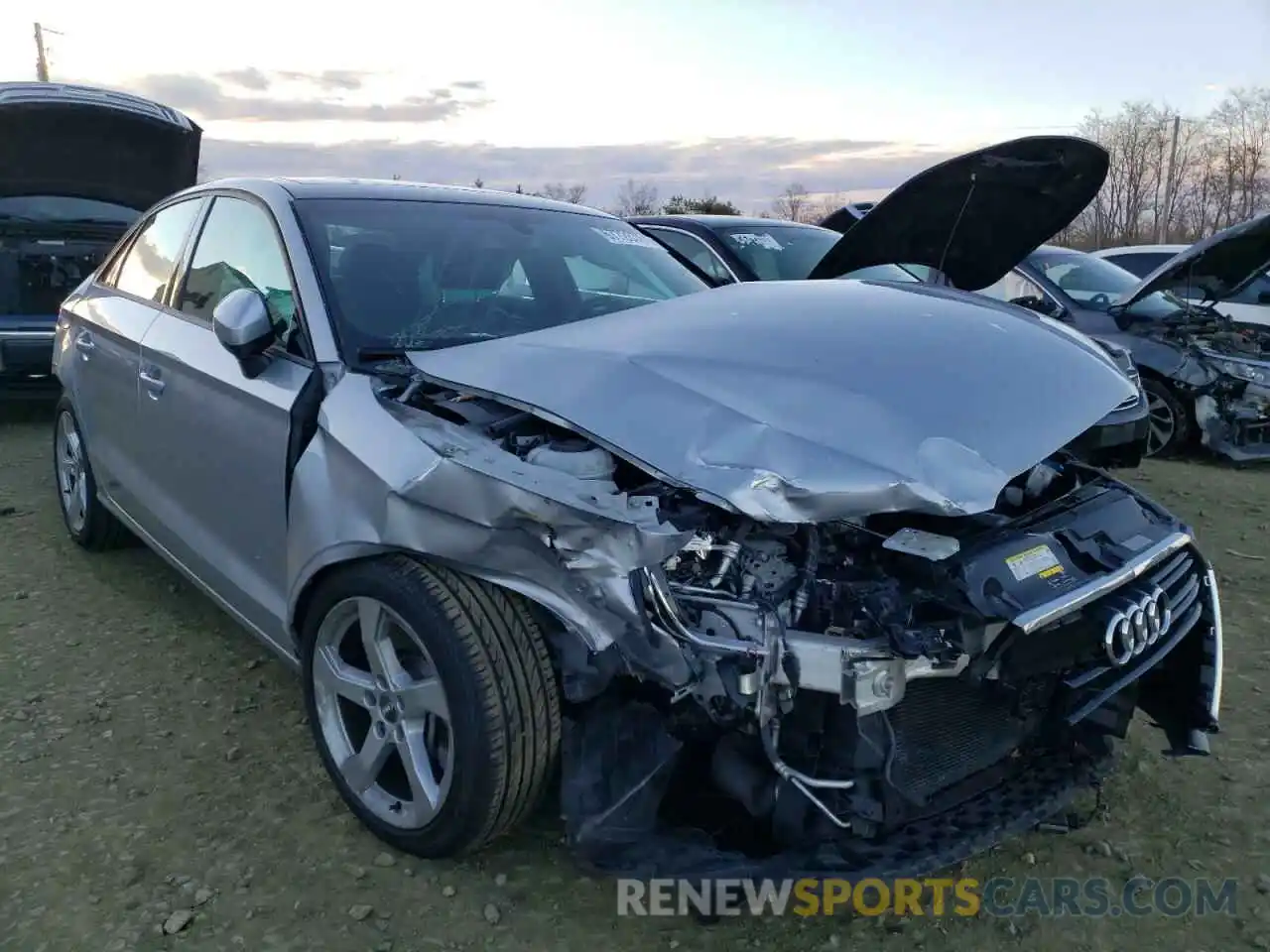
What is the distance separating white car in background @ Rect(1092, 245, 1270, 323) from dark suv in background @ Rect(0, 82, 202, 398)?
8129mm

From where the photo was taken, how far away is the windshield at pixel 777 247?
6.75m

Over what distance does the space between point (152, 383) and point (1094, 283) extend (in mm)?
7173

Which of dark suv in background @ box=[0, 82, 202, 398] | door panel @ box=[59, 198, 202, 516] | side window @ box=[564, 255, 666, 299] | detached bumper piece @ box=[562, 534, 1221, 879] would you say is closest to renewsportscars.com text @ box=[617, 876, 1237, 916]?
detached bumper piece @ box=[562, 534, 1221, 879]

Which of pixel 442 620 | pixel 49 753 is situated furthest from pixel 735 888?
pixel 49 753

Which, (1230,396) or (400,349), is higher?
(400,349)

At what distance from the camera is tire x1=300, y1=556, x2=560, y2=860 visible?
7.47 feet

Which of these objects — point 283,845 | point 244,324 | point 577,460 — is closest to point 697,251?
point 244,324

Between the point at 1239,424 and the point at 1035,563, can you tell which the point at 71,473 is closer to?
the point at 1035,563

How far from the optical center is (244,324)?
2820mm

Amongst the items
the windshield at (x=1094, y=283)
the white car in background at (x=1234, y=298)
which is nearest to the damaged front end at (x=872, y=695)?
the windshield at (x=1094, y=283)

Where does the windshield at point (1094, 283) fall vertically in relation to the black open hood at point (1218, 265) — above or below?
below

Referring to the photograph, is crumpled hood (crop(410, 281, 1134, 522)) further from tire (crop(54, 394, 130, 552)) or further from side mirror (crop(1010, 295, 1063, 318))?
side mirror (crop(1010, 295, 1063, 318))

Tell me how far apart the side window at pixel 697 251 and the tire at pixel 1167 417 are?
3.16 m

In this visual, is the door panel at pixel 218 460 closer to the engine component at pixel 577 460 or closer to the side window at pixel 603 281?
the engine component at pixel 577 460
